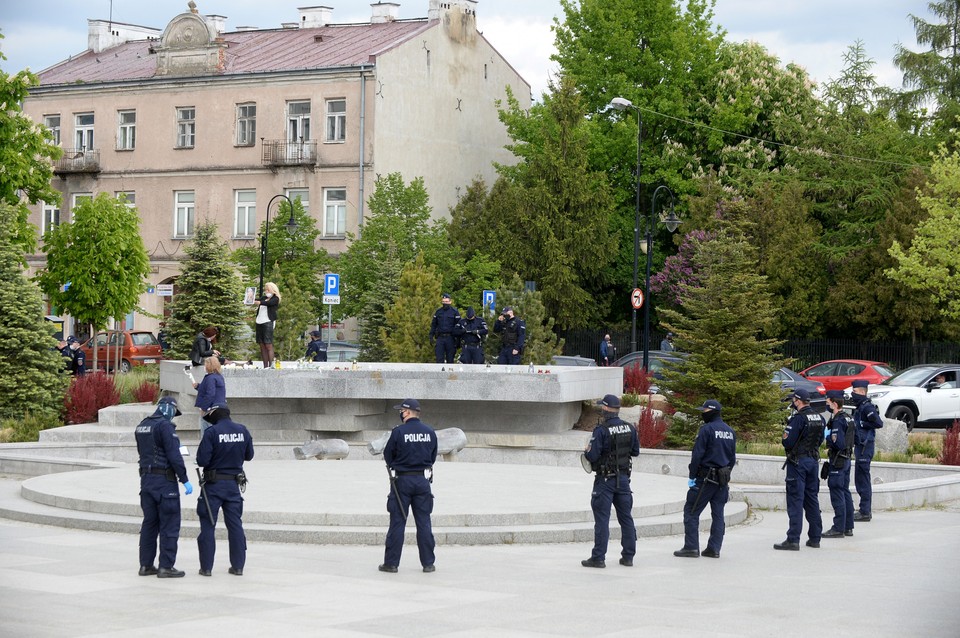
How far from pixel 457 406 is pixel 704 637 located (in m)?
15.5

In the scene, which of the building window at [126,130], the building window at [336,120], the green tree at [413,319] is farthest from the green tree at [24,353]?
the building window at [126,130]

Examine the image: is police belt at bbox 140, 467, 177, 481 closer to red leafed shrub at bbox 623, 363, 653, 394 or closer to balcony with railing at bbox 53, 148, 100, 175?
red leafed shrub at bbox 623, 363, 653, 394

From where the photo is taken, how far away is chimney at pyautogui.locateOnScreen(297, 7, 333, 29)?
193 ft

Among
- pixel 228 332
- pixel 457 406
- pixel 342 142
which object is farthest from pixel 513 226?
pixel 457 406

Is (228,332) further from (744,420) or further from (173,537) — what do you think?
(173,537)

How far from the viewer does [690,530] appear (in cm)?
1448

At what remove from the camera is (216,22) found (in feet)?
191

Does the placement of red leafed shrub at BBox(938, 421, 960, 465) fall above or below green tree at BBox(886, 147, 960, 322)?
below

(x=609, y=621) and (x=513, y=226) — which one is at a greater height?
(x=513, y=226)

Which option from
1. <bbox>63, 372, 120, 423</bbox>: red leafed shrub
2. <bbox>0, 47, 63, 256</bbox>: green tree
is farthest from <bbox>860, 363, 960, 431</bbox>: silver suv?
<bbox>0, 47, 63, 256</bbox>: green tree

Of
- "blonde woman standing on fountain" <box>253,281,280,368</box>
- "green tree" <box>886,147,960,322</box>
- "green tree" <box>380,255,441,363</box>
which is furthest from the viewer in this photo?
"green tree" <box>886,147,960,322</box>

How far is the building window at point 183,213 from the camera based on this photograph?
54750mm

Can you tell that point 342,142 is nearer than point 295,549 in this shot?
No

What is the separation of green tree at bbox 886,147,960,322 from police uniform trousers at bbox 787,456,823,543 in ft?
90.0
